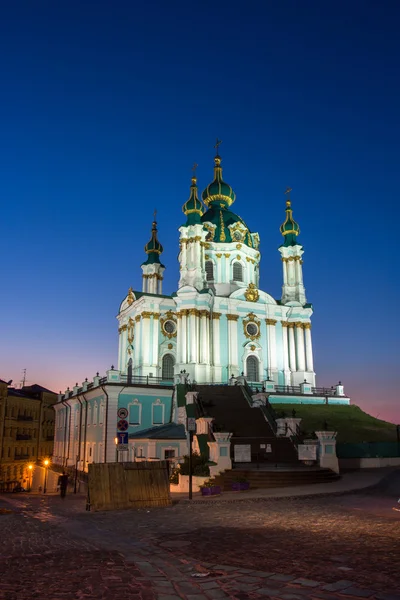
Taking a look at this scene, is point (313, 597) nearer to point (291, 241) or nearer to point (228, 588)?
point (228, 588)

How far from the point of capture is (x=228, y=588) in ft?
26.0

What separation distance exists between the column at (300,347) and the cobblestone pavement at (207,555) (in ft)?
121

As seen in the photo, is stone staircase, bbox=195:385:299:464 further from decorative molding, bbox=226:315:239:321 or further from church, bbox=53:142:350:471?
decorative molding, bbox=226:315:239:321

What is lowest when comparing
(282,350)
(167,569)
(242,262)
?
(167,569)

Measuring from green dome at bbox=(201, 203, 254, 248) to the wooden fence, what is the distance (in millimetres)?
39002

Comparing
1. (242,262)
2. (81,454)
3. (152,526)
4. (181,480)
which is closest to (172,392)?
(81,454)

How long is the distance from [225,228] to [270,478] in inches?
1443

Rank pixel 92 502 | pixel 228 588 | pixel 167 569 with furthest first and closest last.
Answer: pixel 92 502 → pixel 167 569 → pixel 228 588

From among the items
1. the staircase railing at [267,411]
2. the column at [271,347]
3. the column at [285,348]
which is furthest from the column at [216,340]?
the staircase railing at [267,411]

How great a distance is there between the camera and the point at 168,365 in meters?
52.4

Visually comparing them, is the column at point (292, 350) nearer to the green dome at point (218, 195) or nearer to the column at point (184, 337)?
the column at point (184, 337)

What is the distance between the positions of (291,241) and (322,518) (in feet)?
151

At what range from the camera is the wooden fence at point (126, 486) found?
1811 centimetres

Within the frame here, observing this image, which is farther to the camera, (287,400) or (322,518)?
(287,400)
